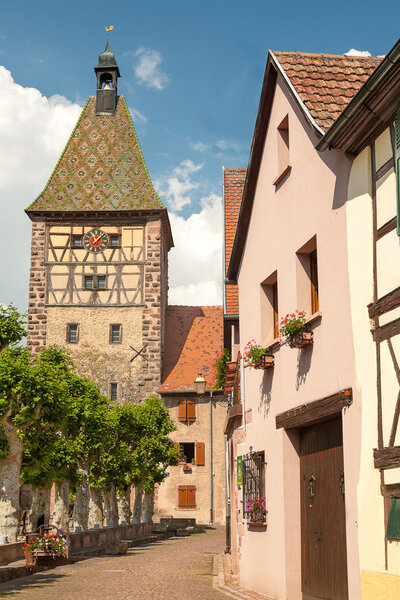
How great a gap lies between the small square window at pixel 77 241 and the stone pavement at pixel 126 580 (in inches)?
941

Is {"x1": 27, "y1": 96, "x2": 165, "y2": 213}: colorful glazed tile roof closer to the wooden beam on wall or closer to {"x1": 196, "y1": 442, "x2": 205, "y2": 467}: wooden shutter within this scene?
{"x1": 196, "y1": 442, "x2": 205, "y2": 467}: wooden shutter

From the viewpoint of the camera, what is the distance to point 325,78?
10312mm

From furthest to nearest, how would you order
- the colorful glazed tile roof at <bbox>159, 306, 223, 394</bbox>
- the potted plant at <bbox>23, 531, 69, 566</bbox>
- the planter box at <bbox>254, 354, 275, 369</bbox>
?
the colorful glazed tile roof at <bbox>159, 306, 223, 394</bbox>
the potted plant at <bbox>23, 531, 69, 566</bbox>
the planter box at <bbox>254, 354, 275, 369</bbox>

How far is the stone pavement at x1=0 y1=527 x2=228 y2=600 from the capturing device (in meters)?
11.4

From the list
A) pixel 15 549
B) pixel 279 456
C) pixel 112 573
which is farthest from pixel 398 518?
pixel 15 549

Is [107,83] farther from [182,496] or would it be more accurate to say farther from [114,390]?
[182,496]

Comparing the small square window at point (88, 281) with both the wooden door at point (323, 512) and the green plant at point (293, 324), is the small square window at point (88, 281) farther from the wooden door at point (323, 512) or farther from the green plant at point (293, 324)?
the green plant at point (293, 324)

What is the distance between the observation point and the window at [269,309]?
1175 centimetres

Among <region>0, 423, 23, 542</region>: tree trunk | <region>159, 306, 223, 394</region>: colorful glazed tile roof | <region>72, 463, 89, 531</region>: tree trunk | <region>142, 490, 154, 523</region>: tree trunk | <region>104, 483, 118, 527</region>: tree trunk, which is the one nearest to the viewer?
<region>0, 423, 23, 542</region>: tree trunk

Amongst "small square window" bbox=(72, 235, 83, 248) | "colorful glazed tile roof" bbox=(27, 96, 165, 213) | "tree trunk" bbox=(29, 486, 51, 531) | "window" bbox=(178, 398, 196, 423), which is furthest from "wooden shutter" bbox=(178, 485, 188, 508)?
"tree trunk" bbox=(29, 486, 51, 531)

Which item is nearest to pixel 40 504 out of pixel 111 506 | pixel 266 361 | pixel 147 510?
pixel 111 506

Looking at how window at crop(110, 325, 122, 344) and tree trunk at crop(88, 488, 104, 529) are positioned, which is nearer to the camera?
tree trunk at crop(88, 488, 104, 529)

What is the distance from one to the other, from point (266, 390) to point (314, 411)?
7.89ft

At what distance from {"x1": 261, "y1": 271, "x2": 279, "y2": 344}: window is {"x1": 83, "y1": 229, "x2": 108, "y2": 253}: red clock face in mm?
30654
